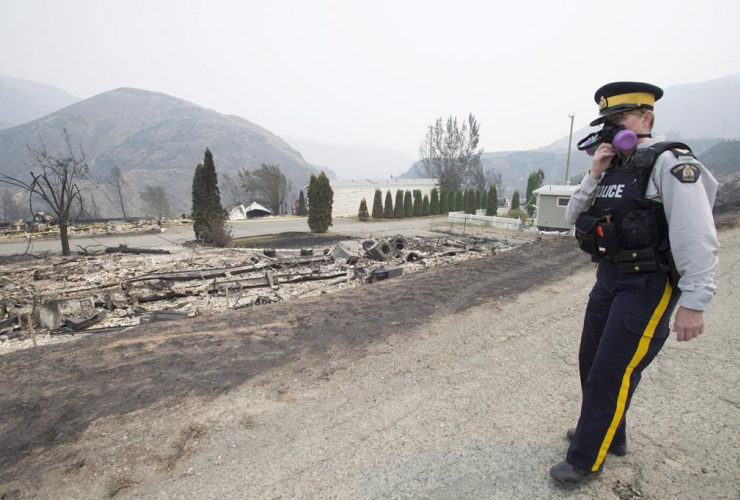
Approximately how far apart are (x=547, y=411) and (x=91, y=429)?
358cm

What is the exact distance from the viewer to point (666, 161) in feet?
6.16

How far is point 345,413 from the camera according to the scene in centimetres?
289

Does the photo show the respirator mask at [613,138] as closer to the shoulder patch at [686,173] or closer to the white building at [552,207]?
the shoulder patch at [686,173]

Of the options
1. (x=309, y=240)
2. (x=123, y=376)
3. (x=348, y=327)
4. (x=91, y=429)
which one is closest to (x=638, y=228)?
(x=348, y=327)

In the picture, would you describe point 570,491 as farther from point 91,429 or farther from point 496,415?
point 91,429

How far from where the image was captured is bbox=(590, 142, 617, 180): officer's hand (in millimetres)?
2093

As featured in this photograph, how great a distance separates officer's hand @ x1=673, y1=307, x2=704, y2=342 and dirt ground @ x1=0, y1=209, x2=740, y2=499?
0.97 m

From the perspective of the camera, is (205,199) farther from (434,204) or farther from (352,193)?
(434,204)

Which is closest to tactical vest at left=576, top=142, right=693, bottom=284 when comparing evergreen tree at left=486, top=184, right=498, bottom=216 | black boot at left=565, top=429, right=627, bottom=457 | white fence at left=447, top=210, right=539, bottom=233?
black boot at left=565, top=429, right=627, bottom=457

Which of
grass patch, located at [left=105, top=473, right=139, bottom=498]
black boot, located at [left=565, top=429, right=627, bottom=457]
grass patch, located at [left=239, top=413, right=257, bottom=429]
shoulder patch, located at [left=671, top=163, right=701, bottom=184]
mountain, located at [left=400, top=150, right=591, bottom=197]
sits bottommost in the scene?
grass patch, located at [left=105, top=473, right=139, bottom=498]

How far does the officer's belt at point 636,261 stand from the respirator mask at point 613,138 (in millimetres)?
→ 582

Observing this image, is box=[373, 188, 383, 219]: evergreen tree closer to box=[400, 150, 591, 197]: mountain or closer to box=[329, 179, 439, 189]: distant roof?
box=[329, 179, 439, 189]: distant roof

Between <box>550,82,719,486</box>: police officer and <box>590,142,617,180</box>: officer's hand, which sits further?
<box>590,142,617,180</box>: officer's hand

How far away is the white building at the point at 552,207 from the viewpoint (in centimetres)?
2194
